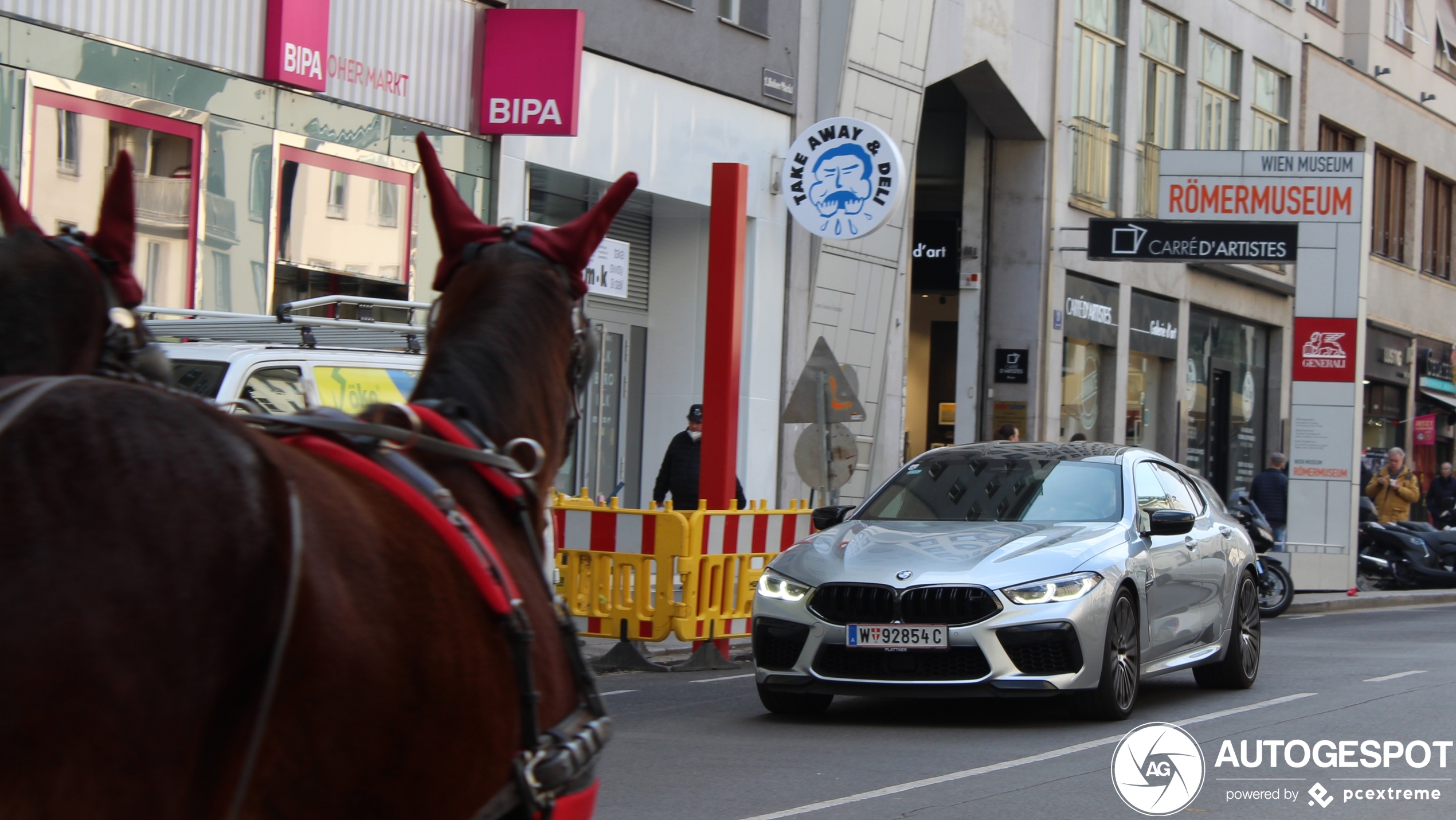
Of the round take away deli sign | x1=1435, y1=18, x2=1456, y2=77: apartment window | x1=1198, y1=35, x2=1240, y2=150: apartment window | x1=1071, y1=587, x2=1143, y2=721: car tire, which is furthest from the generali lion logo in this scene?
x1=1435, y1=18, x2=1456, y2=77: apartment window

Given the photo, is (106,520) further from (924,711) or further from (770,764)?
(924,711)

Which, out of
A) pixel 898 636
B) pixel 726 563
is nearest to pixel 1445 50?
pixel 726 563

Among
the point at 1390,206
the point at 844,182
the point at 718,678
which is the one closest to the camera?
the point at 718,678

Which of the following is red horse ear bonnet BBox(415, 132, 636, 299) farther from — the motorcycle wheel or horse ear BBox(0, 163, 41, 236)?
the motorcycle wheel

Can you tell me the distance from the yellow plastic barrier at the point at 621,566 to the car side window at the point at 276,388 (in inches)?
152

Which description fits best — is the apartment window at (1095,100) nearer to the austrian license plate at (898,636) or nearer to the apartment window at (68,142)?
the apartment window at (68,142)

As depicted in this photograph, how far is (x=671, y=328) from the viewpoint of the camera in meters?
20.7

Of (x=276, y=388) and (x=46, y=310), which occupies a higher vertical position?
(x=46, y=310)

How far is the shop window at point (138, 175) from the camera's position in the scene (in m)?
13.1

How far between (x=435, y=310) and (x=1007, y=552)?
6443 mm

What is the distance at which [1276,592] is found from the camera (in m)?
19.1

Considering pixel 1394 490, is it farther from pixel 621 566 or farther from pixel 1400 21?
pixel 1400 21

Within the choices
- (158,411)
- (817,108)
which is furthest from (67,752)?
(817,108)

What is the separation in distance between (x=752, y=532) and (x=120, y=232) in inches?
372
